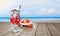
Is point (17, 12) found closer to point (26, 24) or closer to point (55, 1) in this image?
point (26, 24)

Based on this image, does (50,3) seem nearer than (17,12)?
No

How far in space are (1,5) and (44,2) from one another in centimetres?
157

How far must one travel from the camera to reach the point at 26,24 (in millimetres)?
2389

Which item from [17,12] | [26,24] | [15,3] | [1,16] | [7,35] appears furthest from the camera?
[15,3]

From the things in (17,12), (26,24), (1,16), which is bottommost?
(1,16)

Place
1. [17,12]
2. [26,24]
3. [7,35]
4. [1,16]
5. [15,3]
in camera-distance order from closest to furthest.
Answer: [7,35] → [17,12] → [26,24] → [1,16] → [15,3]

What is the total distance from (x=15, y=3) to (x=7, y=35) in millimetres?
4523

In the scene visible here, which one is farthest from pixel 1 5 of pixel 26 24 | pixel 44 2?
pixel 26 24

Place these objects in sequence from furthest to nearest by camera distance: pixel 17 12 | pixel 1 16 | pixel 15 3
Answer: pixel 15 3, pixel 1 16, pixel 17 12

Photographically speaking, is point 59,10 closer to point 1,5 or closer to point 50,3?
point 50,3

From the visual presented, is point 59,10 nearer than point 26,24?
No

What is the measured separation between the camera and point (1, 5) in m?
5.86

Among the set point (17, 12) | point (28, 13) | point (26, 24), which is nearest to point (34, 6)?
point (28, 13)

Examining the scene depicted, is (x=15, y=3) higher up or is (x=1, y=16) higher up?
(x=15, y=3)
